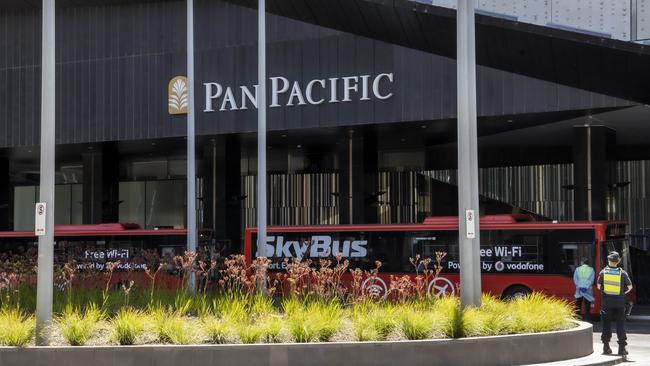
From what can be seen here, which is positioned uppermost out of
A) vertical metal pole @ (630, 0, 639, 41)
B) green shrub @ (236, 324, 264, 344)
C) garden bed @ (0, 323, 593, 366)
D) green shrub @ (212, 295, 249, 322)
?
vertical metal pole @ (630, 0, 639, 41)

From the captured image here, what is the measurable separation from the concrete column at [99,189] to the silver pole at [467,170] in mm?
27529

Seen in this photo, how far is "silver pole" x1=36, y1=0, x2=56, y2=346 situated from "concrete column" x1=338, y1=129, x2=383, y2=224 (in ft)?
71.7

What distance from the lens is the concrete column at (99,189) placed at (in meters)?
40.6

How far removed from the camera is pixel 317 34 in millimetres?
31984

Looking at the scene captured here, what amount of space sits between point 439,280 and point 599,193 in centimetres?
1020

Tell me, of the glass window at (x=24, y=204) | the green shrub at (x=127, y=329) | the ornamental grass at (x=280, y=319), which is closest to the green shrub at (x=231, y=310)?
the ornamental grass at (x=280, y=319)

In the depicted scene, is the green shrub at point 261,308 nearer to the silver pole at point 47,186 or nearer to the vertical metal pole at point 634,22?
the silver pole at point 47,186

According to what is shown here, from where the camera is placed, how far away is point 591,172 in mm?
31422

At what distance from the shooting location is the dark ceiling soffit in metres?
25.2

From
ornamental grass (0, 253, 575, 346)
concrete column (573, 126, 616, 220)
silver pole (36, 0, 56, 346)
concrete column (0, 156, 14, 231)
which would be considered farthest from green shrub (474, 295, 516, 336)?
concrete column (0, 156, 14, 231)

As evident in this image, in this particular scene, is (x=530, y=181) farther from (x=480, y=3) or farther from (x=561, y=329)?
(x=561, y=329)

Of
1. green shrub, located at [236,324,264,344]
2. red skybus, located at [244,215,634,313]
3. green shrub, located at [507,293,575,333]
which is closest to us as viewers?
green shrub, located at [236,324,264,344]

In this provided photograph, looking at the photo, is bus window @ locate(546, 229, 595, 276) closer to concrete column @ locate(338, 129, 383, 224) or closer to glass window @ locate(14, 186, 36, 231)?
concrete column @ locate(338, 129, 383, 224)

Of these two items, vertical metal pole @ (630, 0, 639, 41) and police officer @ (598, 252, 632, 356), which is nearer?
police officer @ (598, 252, 632, 356)
